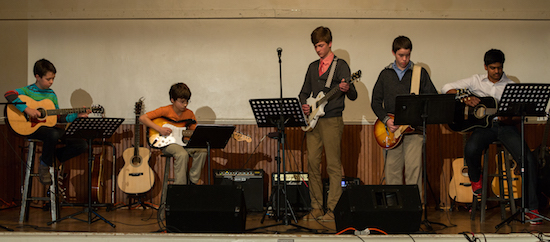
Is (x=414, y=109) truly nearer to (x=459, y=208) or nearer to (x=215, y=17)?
(x=459, y=208)

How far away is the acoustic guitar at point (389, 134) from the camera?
446 centimetres

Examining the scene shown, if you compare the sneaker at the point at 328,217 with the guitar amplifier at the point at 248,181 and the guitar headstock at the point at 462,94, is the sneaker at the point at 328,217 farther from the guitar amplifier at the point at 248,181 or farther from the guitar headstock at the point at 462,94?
the guitar headstock at the point at 462,94

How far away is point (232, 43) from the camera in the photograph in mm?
6398

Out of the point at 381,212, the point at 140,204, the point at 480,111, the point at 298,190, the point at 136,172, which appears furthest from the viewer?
the point at 140,204

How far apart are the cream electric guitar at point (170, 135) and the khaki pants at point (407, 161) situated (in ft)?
7.24

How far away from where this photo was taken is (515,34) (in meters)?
6.30

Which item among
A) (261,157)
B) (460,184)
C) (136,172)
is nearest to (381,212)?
(460,184)

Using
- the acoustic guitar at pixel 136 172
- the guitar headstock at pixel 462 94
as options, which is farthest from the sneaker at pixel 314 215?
the acoustic guitar at pixel 136 172

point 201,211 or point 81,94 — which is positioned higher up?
point 81,94

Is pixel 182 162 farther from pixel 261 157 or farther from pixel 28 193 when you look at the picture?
pixel 28 193

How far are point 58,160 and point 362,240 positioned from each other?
4.12 metres

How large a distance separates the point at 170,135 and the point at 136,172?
0.99m

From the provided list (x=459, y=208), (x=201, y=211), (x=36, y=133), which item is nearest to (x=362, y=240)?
(x=201, y=211)

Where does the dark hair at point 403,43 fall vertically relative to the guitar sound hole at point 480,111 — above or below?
above
